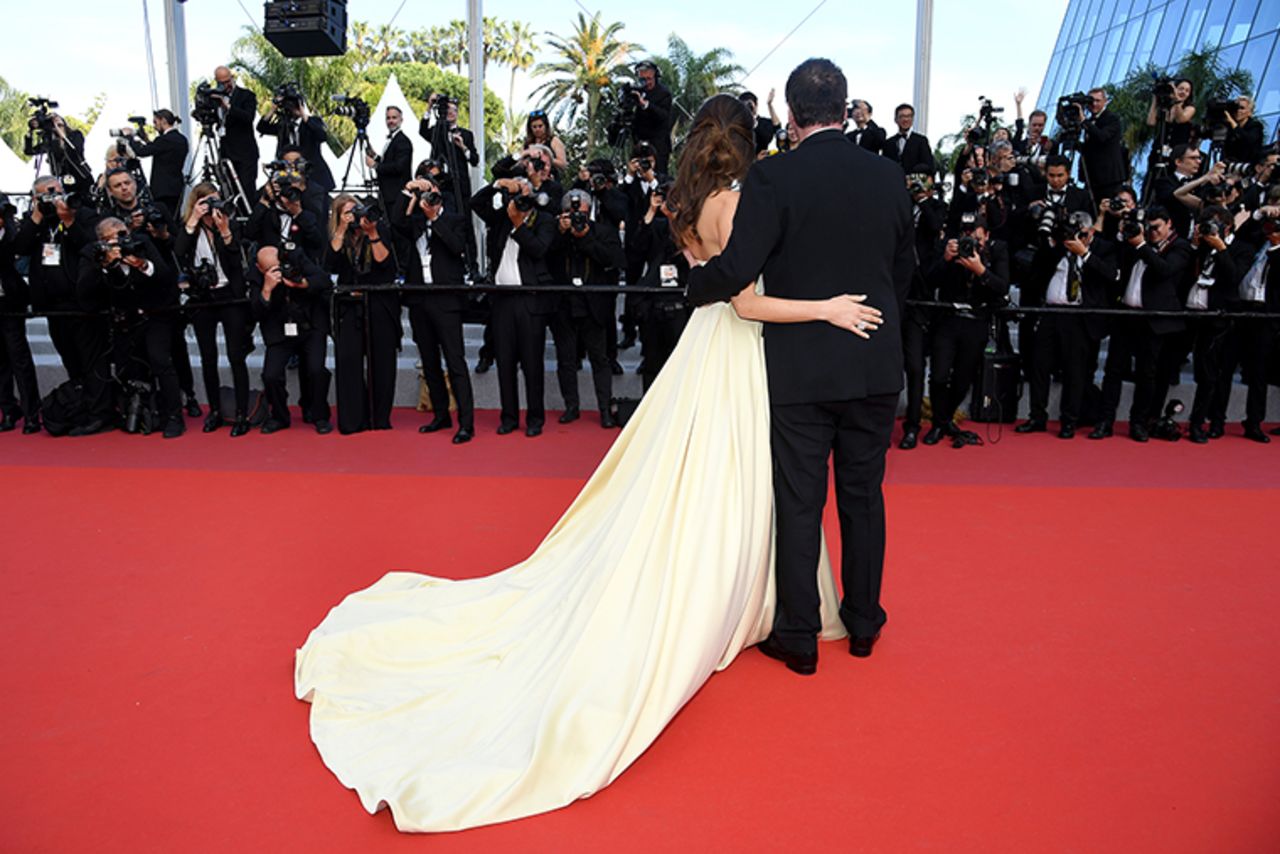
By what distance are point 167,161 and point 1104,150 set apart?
7881mm

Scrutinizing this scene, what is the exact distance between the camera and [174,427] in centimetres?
724

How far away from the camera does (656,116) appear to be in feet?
27.2

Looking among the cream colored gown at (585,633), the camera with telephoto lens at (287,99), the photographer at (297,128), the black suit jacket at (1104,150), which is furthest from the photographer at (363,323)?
the black suit jacket at (1104,150)

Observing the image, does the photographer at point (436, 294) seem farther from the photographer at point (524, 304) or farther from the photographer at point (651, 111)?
the photographer at point (651, 111)

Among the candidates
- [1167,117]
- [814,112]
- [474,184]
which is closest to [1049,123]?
[1167,117]

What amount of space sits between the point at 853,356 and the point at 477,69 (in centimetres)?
788

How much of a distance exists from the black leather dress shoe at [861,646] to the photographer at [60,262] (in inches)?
243

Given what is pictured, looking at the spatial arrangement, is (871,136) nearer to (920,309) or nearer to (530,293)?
(920,309)

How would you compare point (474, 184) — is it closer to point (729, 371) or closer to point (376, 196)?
point (376, 196)

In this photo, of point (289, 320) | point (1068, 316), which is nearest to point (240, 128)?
point (289, 320)

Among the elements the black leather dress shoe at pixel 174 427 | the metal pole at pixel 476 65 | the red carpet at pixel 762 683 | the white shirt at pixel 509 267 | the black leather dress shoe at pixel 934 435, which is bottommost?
the black leather dress shoe at pixel 174 427

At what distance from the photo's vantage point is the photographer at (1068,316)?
23.6 feet

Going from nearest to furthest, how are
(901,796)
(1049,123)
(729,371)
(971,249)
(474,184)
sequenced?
(901,796), (729,371), (971,249), (474,184), (1049,123)

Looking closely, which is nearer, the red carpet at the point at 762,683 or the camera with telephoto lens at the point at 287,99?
the red carpet at the point at 762,683
